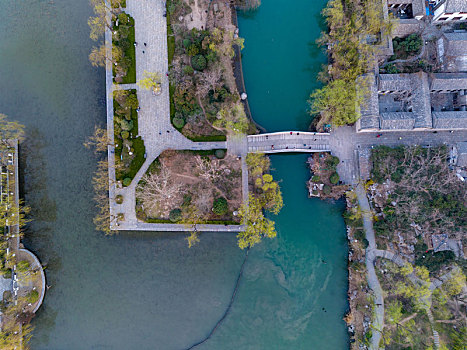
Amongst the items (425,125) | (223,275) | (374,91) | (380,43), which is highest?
(380,43)

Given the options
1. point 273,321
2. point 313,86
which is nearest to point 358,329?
point 273,321

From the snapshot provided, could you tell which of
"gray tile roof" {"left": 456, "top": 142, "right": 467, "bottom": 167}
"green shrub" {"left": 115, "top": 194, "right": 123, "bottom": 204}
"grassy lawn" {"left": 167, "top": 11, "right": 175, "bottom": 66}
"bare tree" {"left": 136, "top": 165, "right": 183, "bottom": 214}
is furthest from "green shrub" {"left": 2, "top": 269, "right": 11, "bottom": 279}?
"gray tile roof" {"left": 456, "top": 142, "right": 467, "bottom": 167}

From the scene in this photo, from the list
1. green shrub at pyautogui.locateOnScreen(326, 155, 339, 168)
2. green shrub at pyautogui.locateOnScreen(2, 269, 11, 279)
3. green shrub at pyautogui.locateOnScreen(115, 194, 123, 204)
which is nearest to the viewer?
green shrub at pyautogui.locateOnScreen(326, 155, 339, 168)

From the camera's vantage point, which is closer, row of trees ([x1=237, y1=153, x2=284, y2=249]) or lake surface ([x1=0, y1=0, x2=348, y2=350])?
row of trees ([x1=237, y1=153, x2=284, y2=249])

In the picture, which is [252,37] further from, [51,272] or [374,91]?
[51,272]

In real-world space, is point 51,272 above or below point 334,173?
below

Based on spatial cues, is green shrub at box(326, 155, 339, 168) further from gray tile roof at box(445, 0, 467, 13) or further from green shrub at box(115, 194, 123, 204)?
green shrub at box(115, 194, 123, 204)
